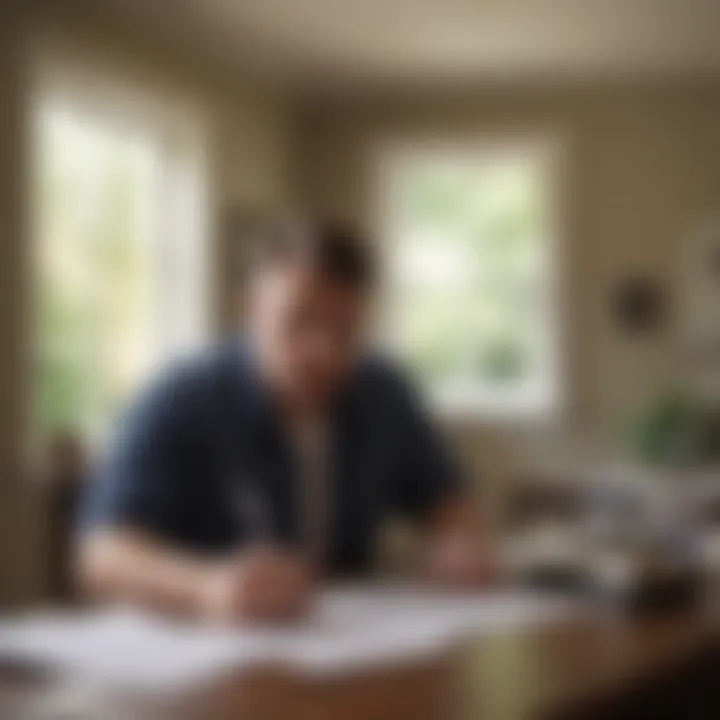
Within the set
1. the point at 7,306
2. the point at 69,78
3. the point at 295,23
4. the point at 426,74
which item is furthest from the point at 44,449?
the point at 426,74

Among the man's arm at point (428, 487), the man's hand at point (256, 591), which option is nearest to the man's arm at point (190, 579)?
the man's hand at point (256, 591)

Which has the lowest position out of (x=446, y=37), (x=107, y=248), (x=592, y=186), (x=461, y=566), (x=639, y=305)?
(x=461, y=566)

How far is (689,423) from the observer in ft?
9.39

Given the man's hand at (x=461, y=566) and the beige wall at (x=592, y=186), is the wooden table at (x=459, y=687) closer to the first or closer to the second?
the man's hand at (x=461, y=566)

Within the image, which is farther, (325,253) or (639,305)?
(639,305)

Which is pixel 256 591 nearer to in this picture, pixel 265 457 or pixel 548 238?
pixel 265 457

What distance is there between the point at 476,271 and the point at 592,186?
352mm

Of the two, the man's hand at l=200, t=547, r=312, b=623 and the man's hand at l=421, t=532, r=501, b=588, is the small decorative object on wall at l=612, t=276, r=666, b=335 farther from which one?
the man's hand at l=200, t=547, r=312, b=623

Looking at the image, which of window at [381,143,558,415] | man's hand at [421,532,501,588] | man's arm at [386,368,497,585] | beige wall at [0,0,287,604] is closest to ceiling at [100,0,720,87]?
beige wall at [0,0,287,604]

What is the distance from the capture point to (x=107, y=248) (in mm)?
2393

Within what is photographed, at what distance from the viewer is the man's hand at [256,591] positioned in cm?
88

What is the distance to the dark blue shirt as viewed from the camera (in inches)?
39.8

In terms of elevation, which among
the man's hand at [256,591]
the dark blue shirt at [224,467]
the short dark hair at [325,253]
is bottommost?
the man's hand at [256,591]

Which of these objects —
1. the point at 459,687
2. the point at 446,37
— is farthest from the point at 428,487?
the point at 446,37
